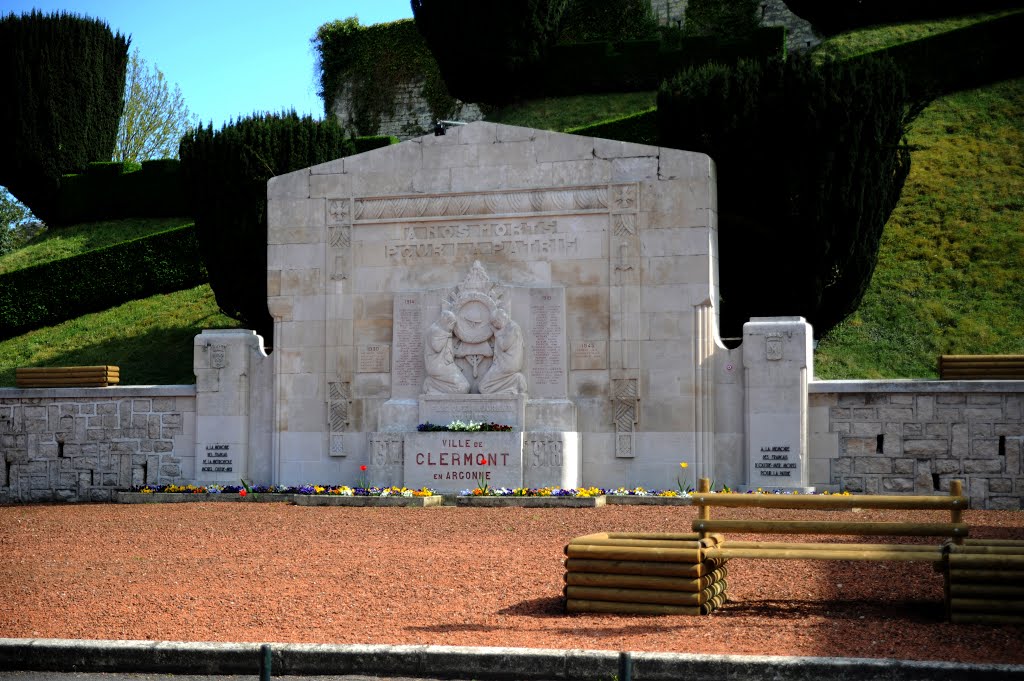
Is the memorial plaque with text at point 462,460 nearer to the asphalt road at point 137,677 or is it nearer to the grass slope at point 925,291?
the grass slope at point 925,291

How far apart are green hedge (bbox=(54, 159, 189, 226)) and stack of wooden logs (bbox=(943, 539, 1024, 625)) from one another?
28.5m

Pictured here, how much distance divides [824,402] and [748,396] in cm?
104

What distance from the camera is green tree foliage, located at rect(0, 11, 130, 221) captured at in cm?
3681

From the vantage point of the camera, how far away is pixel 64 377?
18.8m

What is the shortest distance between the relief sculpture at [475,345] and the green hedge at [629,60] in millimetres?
20408

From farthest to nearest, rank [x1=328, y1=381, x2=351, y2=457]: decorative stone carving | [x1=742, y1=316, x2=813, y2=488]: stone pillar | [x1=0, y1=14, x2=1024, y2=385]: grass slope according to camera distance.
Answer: [x1=0, y1=14, x2=1024, y2=385]: grass slope
[x1=328, y1=381, x2=351, y2=457]: decorative stone carving
[x1=742, y1=316, x2=813, y2=488]: stone pillar

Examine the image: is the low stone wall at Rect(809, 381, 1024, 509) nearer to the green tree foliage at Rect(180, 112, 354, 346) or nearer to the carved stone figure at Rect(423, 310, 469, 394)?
the carved stone figure at Rect(423, 310, 469, 394)

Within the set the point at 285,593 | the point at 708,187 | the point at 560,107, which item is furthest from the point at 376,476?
the point at 560,107

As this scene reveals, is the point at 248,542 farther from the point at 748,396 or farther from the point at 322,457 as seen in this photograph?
the point at 748,396

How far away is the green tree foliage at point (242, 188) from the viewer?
22141mm

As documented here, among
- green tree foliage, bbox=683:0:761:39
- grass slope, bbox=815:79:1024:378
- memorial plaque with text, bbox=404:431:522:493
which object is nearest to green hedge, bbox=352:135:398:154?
green tree foliage, bbox=683:0:761:39

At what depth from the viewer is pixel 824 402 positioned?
15.9 metres

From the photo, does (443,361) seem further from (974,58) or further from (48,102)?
(48,102)

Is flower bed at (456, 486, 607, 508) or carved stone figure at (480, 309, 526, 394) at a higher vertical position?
carved stone figure at (480, 309, 526, 394)
